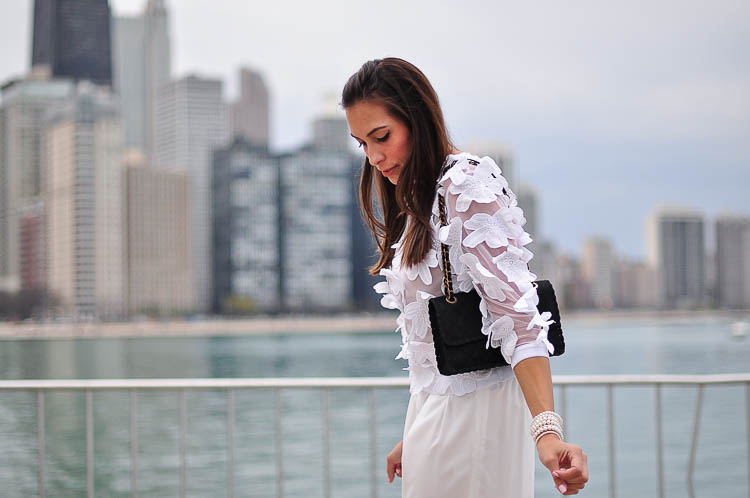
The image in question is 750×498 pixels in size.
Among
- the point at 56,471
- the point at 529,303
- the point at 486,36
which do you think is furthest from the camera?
the point at 486,36

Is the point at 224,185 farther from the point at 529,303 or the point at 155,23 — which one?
the point at 529,303

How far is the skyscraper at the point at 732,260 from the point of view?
106250 millimetres

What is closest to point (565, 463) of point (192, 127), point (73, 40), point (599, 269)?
point (73, 40)

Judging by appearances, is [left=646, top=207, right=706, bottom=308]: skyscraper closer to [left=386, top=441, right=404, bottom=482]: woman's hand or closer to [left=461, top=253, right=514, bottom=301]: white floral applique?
[left=386, top=441, right=404, bottom=482]: woman's hand

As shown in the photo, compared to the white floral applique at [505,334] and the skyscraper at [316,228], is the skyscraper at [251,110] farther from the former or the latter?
the white floral applique at [505,334]

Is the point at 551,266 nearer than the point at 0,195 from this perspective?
No

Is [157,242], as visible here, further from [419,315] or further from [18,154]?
[419,315]

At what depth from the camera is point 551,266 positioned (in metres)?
103

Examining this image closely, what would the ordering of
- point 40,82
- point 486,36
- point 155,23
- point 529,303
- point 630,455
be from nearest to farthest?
point 529,303, point 630,455, point 40,82, point 486,36, point 155,23

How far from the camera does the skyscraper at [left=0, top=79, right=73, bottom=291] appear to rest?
265 feet

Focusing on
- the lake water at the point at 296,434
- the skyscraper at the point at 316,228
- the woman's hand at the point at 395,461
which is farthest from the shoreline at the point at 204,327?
the woman's hand at the point at 395,461

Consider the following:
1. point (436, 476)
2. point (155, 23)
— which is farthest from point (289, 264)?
point (436, 476)

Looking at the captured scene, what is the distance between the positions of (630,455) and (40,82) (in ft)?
289

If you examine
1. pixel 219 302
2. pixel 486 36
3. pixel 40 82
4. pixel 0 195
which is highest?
pixel 486 36
